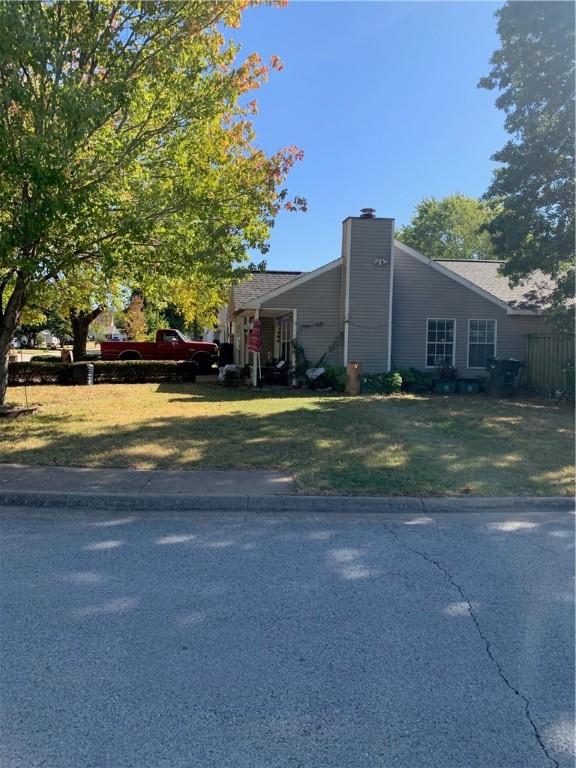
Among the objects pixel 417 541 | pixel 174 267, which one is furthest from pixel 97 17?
pixel 417 541

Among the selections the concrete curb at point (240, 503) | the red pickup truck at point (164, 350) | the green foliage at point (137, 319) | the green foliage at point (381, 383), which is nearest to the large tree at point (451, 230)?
the green foliage at point (137, 319)

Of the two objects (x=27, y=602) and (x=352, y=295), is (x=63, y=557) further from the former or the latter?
(x=352, y=295)

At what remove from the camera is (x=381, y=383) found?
18094mm

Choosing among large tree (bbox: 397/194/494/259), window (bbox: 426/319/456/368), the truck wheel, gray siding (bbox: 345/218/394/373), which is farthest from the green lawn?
large tree (bbox: 397/194/494/259)

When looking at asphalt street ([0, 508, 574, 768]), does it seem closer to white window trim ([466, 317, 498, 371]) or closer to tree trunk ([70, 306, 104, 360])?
white window trim ([466, 317, 498, 371])

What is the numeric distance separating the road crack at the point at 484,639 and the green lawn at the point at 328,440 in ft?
5.39

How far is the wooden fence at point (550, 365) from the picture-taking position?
17.2m

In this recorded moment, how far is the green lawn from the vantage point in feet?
24.7

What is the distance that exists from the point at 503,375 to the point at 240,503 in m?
13.6

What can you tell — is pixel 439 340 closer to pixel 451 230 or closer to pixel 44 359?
pixel 44 359

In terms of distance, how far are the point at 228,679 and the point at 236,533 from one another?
Answer: 247 cm

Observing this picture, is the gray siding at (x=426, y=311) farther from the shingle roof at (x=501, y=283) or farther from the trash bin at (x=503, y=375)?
the trash bin at (x=503, y=375)

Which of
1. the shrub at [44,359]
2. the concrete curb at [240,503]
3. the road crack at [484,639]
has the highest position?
the shrub at [44,359]

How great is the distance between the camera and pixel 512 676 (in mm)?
3254
